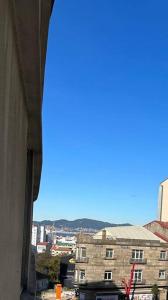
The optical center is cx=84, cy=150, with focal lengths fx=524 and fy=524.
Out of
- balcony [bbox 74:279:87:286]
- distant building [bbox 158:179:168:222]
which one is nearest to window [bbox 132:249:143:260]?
balcony [bbox 74:279:87:286]

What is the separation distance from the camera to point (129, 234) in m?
55.6

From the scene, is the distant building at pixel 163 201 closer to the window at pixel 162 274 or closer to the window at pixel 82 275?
the window at pixel 162 274

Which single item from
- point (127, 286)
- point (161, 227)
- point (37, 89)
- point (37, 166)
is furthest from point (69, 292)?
point (37, 89)

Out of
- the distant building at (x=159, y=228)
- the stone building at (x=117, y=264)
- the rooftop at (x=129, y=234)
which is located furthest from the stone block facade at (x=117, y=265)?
the distant building at (x=159, y=228)

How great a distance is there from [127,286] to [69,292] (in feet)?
22.3

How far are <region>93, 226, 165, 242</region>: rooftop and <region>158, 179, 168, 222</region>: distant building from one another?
9961 millimetres

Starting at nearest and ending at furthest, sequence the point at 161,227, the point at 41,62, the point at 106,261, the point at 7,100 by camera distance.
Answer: the point at 7,100 → the point at 41,62 → the point at 106,261 → the point at 161,227

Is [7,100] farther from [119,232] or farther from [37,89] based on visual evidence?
[119,232]

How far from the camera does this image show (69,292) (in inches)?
2120

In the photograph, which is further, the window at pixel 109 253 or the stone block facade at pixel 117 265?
the window at pixel 109 253

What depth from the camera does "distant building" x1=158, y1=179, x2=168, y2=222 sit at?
68.5 m

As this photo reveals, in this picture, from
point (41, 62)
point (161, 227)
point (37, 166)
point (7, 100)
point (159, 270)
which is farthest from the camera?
point (161, 227)

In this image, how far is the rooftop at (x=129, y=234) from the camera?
5353 cm

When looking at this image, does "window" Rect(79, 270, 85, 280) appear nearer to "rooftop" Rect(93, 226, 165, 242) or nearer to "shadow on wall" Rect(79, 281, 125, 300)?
"shadow on wall" Rect(79, 281, 125, 300)
